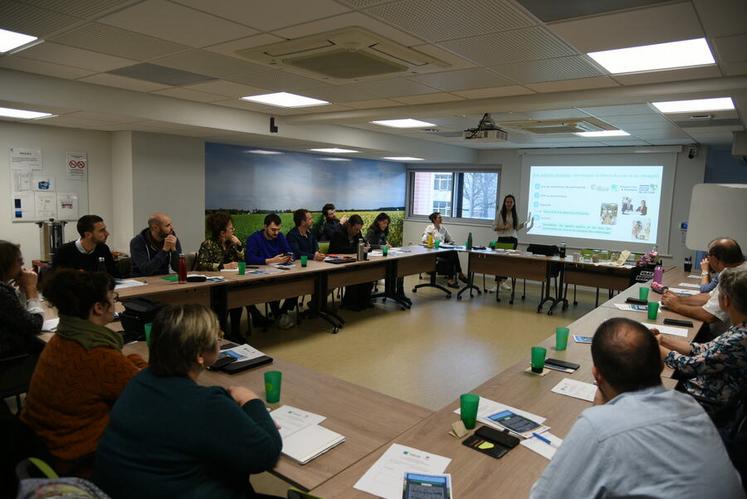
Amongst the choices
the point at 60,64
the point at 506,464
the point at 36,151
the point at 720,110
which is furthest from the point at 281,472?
the point at 36,151

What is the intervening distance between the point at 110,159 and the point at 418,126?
13.3ft

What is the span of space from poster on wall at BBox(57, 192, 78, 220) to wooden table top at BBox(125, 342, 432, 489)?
14.2 feet

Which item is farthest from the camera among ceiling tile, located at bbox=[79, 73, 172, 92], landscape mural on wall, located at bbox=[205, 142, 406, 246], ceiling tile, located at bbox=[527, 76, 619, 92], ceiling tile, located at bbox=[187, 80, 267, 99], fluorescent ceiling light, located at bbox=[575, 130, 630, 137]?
landscape mural on wall, located at bbox=[205, 142, 406, 246]

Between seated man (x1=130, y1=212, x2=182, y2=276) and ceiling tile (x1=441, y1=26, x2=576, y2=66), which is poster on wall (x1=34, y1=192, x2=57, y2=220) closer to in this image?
seated man (x1=130, y1=212, x2=182, y2=276)

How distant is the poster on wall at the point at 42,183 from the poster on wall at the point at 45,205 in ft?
0.15

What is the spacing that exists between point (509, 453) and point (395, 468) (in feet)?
1.36

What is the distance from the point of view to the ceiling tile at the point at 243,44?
9.71ft

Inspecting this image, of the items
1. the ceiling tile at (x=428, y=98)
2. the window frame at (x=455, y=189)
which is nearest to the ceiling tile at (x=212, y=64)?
the ceiling tile at (x=428, y=98)

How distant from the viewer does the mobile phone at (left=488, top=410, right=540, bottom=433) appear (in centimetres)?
185

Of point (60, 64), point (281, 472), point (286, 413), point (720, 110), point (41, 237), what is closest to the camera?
point (281, 472)

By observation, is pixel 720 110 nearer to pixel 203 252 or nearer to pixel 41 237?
pixel 203 252

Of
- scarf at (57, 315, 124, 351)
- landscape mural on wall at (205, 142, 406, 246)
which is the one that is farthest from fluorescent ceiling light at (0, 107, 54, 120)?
scarf at (57, 315, 124, 351)

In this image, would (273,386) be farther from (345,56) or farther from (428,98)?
(428,98)

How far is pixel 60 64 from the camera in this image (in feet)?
12.3
